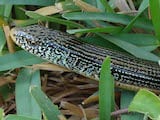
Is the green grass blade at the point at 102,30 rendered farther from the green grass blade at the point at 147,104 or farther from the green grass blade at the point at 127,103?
the green grass blade at the point at 147,104

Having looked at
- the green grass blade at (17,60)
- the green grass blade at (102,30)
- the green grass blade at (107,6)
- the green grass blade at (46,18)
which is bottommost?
the green grass blade at (17,60)

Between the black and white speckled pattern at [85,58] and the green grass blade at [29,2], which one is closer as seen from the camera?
the black and white speckled pattern at [85,58]

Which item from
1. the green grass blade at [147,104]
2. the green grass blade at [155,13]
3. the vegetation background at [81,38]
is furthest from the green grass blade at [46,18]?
the green grass blade at [147,104]

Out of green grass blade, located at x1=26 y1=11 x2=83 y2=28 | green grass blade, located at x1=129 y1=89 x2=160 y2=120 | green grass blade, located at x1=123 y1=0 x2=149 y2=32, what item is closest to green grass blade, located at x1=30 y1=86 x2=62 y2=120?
green grass blade, located at x1=129 y1=89 x2=160 y2=120

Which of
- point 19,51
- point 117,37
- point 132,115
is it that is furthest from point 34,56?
point 132,115

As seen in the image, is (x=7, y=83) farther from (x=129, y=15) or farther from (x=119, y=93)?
(x=129, y=15)

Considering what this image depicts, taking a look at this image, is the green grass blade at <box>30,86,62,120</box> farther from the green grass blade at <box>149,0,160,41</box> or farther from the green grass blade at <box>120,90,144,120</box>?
the green grass blade at <box>149,0,160,41</box>
